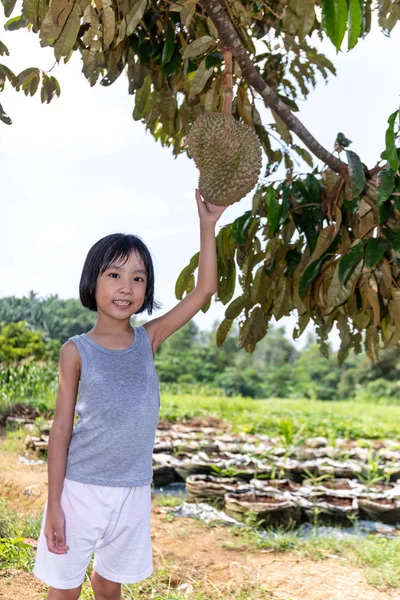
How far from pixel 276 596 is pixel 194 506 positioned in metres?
1.37

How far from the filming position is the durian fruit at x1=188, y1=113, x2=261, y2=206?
1248 millimetres

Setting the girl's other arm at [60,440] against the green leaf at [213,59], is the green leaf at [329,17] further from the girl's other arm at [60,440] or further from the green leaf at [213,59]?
the girl's other arm at [60,440]

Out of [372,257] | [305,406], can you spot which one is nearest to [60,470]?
[372,257]

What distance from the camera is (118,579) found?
4.42 ft

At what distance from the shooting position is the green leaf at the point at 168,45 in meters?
1.66

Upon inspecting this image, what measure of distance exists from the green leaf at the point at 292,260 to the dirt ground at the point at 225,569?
108cm

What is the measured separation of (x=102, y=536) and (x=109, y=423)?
0.23 m

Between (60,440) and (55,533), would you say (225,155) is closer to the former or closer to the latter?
(60,440)

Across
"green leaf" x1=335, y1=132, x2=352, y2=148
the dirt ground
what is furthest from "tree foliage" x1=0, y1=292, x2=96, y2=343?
"green leaf" x1=335, y1=132, x2=352, y2=148

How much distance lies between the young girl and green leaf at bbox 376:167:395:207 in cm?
38

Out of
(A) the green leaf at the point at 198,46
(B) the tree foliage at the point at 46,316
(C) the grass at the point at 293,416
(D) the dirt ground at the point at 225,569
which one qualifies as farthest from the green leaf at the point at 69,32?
(B) the tree foliage at the point at 46,316

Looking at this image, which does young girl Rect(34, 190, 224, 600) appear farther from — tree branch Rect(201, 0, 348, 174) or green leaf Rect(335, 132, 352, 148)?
green leaf Rect(335, 132, 352, 148)

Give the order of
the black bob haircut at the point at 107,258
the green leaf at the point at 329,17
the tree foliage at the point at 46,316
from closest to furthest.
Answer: the green leaf at the point at 329,17
the black bob haircut at the point at 107,258
the tree foliage at the point at 46,316

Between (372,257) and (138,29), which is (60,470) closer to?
(372,257)
